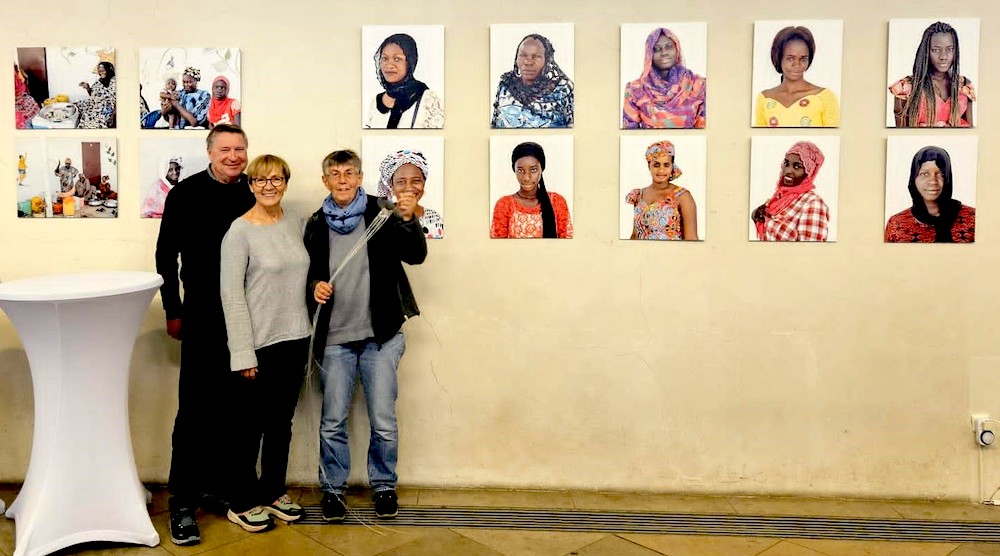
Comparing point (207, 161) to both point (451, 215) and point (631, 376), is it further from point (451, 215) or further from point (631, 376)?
point (631, 376)

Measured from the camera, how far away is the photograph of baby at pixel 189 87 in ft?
10.2

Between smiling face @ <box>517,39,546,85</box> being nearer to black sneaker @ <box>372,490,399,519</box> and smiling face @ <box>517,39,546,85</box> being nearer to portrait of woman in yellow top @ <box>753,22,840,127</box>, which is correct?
portrait of woman in yellow top @ <box>753,22,840,127</box>

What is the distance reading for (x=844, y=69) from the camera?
3.03 meters

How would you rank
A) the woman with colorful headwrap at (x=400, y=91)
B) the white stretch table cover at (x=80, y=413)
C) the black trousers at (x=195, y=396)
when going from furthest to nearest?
the woman with colorful headwrap at (x=400, y=91)
the black trousers at (x=195, y=396)
the white stretch table cover at (x=80, y=413)

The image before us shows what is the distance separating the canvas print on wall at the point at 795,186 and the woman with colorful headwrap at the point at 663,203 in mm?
269

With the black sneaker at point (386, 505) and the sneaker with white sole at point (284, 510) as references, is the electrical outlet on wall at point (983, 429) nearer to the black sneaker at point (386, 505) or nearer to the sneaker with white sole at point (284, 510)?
the black sneaker at point (386, 505)

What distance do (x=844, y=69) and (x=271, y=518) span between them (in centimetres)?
292

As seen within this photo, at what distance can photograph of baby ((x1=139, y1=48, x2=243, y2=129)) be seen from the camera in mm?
3117

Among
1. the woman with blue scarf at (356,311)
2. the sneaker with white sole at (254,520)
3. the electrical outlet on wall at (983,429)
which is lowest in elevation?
the sneaker with white sole at (254,520)

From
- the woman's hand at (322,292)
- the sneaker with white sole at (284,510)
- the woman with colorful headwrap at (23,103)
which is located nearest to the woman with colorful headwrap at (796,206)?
the woman's hand at (322,292)

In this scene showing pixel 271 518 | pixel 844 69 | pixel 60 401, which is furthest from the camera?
pixel 844 69

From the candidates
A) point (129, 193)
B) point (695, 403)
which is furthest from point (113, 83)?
point (695, 403)

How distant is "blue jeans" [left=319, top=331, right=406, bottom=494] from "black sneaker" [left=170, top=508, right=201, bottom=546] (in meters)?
0.49

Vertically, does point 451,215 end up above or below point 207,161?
below
